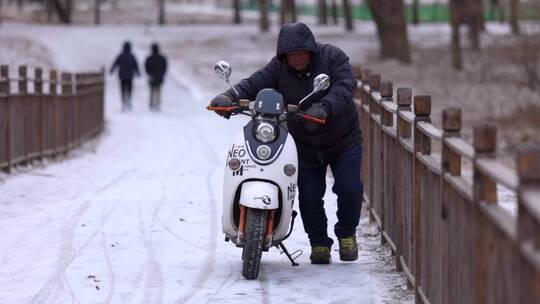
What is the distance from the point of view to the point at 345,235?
10305 millimetres

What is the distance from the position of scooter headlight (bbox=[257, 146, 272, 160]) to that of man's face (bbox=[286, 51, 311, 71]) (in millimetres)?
660

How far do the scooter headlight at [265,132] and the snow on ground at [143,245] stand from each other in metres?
0.94

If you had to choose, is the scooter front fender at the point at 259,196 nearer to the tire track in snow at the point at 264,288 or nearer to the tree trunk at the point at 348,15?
the tire track in snow at the point at 264,288

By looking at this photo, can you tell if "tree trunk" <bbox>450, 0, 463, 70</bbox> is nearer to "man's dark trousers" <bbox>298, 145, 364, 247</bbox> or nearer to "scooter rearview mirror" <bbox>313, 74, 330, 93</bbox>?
"man's dark trousers" <bbox>298, 145, 364, 247</bbox>

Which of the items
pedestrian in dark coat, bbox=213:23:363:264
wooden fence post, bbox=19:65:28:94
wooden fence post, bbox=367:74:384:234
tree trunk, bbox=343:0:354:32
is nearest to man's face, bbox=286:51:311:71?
pedestrian in dark coat, bbox=213:23:363:264

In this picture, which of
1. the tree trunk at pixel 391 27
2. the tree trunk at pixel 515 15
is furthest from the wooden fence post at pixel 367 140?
the tree trunk at pixel 391 27

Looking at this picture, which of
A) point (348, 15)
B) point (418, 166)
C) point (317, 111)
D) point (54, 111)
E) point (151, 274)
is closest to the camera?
point (418, 166)

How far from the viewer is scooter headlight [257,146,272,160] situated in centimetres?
943

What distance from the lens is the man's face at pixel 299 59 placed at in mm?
9656

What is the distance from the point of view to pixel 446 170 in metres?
7.04

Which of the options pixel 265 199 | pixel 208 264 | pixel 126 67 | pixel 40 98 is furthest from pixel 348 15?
pixel 265 199

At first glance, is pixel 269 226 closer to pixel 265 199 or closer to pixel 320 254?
pixel 265 199

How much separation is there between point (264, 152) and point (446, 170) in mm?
2561

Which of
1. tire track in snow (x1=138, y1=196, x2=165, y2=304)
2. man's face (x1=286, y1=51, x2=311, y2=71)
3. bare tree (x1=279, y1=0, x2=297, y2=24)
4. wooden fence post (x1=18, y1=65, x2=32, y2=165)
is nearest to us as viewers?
tire track in snow (x1=138, y1=196, x2=165, y2=304)
